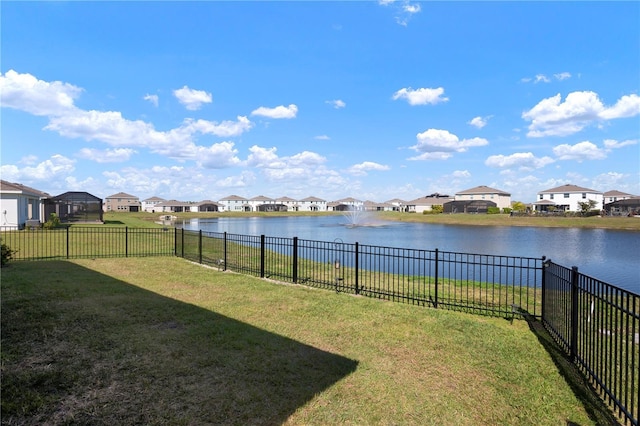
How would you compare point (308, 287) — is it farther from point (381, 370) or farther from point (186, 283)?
point (381, 370)

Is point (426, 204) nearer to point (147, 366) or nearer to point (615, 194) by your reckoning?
point (615, 194)

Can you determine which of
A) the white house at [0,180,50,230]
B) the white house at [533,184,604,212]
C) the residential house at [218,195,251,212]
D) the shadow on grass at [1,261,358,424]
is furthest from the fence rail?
the residential house at [218,195,251,212]

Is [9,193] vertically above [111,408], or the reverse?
[9,193]

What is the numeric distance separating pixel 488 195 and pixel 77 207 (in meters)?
101

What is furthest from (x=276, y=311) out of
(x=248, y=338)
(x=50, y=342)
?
(x=50, y=342)

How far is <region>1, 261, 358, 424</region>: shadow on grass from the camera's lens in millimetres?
3691

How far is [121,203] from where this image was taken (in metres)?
106

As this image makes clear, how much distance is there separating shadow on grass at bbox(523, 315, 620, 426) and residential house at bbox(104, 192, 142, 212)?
115m

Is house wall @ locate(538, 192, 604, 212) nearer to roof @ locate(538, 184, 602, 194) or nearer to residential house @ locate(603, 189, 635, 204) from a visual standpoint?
roof @ locate(538, 184, 602, 194)

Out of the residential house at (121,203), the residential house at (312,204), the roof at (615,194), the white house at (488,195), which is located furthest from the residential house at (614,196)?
the residential house at (121,203)

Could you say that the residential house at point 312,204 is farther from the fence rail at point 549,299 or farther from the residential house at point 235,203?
the fence rail at point 549,299

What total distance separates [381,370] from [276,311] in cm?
325

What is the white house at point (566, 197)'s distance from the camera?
284 ft

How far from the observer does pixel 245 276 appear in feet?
37.8
